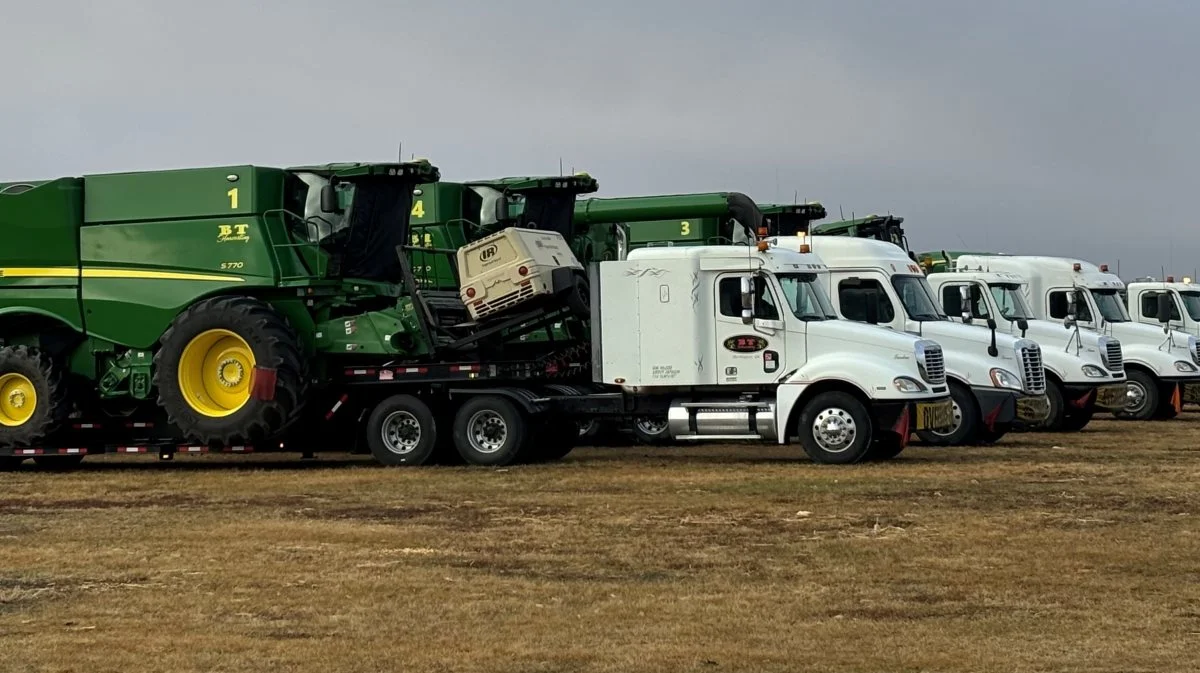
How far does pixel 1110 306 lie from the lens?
30.9 metres

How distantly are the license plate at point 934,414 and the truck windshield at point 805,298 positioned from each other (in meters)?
1.58

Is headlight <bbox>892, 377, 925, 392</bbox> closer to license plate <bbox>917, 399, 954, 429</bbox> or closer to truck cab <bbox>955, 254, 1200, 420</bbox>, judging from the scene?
license plate <bbox>917, 399, 954, 429</bbox>

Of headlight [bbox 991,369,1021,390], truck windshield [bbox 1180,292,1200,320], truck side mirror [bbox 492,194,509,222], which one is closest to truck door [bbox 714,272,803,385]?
headlight [bbox 991,369,1021,390]

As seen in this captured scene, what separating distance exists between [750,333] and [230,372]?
617cm

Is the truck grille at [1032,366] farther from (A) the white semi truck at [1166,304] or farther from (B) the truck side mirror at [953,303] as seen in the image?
(A) the white semi truck at [1166,304]

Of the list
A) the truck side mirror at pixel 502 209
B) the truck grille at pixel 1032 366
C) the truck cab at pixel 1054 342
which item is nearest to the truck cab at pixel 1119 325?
the truck cab at pixel 1054 342

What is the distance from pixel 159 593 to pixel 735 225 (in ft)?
61.6

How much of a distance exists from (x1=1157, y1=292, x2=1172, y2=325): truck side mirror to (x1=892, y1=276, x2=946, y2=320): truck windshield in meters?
8.53

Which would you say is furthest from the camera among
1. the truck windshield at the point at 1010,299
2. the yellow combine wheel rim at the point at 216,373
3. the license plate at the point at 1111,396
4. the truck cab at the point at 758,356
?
the license plate at the point at 1111,396

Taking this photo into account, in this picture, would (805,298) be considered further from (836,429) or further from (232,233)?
(232,233)

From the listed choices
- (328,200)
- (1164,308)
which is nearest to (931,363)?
(328,200)

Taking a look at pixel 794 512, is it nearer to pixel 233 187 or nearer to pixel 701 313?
pixel 701 313

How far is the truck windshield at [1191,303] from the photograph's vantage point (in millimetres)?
33406

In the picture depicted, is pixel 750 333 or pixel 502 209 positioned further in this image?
pixel 502 209
